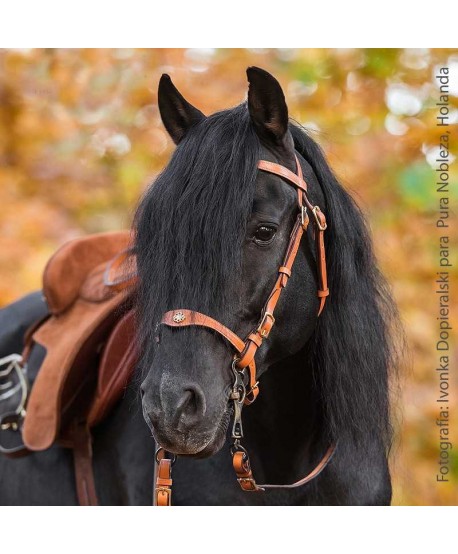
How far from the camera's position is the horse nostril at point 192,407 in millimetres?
1691

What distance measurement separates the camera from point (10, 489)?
3125 millimetres

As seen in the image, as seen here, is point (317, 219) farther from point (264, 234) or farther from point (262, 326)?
point (262, 326)

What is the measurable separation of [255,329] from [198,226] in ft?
1.05

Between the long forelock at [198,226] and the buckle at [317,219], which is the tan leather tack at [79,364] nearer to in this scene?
the long forelock at [198,226]

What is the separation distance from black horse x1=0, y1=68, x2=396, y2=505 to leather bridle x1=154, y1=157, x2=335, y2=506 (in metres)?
0.02

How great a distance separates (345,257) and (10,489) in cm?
194

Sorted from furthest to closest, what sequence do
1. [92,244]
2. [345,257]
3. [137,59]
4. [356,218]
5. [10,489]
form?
[137,59] < [92,244] < [10,489] < [356,218] < [345,257]

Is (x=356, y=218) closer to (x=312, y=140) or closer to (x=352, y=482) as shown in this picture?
(x=312, y=140)

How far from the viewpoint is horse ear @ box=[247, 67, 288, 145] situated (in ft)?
6.32

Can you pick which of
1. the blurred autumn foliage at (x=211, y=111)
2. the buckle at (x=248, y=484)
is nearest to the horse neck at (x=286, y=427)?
the buckle at (x=248, y=484)

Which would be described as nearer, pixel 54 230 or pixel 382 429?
pixel 382 429

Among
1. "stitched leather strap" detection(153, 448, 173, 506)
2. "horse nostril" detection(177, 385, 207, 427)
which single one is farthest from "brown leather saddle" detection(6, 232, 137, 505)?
"horse nostril" detection(177, 385, 207, 427)

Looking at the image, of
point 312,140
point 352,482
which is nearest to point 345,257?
point 312,140

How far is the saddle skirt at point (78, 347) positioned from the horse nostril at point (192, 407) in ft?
2.39
